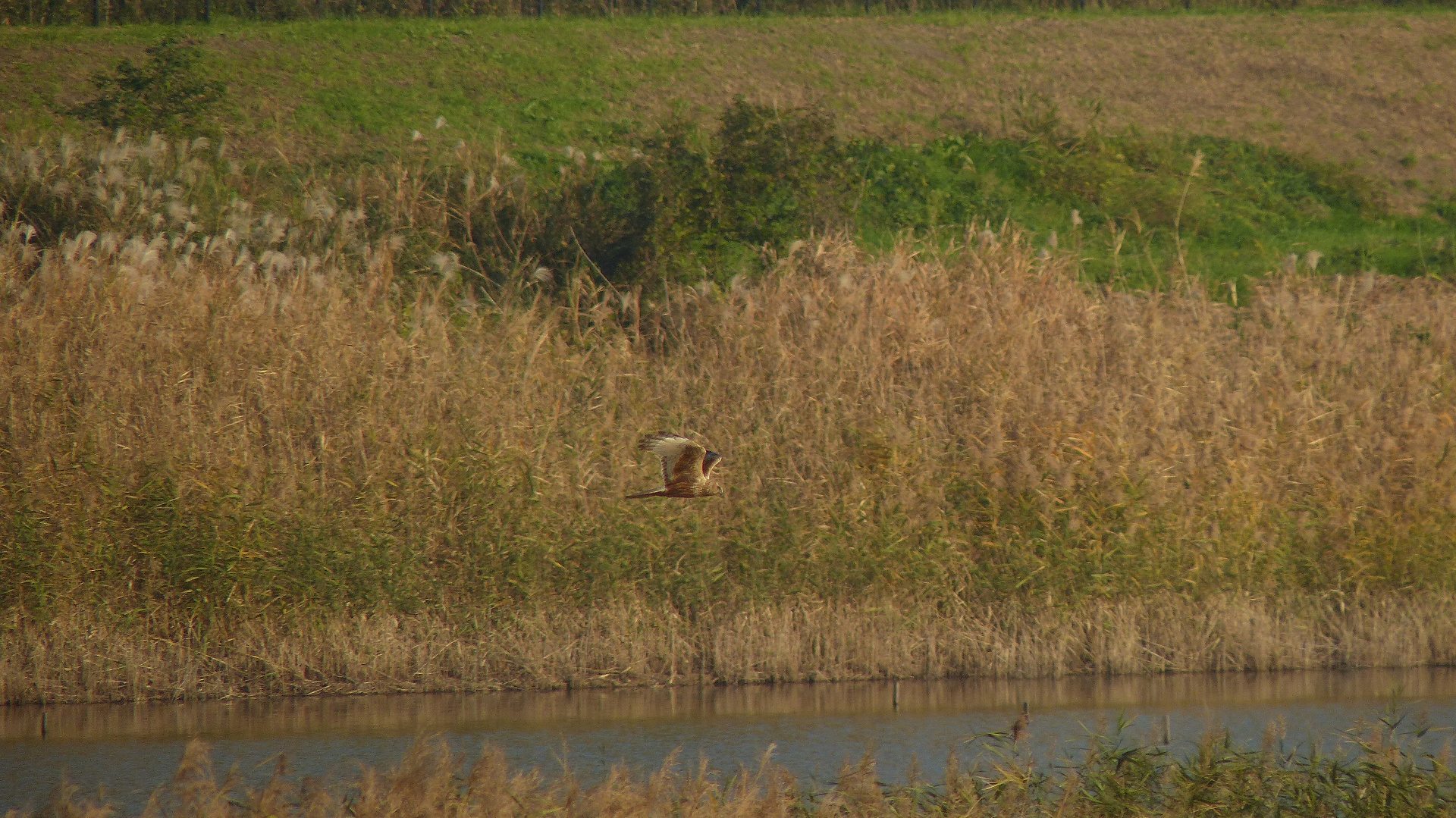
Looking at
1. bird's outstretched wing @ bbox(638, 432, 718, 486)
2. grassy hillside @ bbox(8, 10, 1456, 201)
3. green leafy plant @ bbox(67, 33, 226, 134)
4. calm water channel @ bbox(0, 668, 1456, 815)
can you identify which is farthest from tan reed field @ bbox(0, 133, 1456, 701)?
grassy hillside @ bbox(8, 10, 1456, 201)

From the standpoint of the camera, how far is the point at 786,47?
27.2m

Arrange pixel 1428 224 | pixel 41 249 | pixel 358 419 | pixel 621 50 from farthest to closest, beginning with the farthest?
pixel 621 50, pixel 1428 224, pixel 41 249, pixel 358 419

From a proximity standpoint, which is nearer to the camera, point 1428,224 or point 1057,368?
point 1057,368

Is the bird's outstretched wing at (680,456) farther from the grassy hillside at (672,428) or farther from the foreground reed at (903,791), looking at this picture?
the grassy hillside at (672,428)

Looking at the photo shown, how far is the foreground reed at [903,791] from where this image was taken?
7.34 metres

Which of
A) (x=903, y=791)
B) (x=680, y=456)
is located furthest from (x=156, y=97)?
(x=903, y=791)

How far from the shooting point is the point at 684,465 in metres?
8.49

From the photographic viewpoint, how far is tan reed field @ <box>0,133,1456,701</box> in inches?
516

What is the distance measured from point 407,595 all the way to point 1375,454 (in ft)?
27.0

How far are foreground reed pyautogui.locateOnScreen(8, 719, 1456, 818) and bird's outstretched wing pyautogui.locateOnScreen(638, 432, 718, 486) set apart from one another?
55.8 inches

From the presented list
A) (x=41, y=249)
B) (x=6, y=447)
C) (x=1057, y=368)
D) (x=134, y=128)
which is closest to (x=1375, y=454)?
(x=1057, y=368)

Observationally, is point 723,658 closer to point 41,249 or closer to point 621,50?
point 41,249

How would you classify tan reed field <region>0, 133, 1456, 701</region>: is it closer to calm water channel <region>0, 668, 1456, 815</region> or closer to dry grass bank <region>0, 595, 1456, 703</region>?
dry grass bank <region>0, 595, 1456, 703</region>

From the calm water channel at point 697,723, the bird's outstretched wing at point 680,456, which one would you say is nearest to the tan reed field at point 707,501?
the calm water channel at point 697,723
